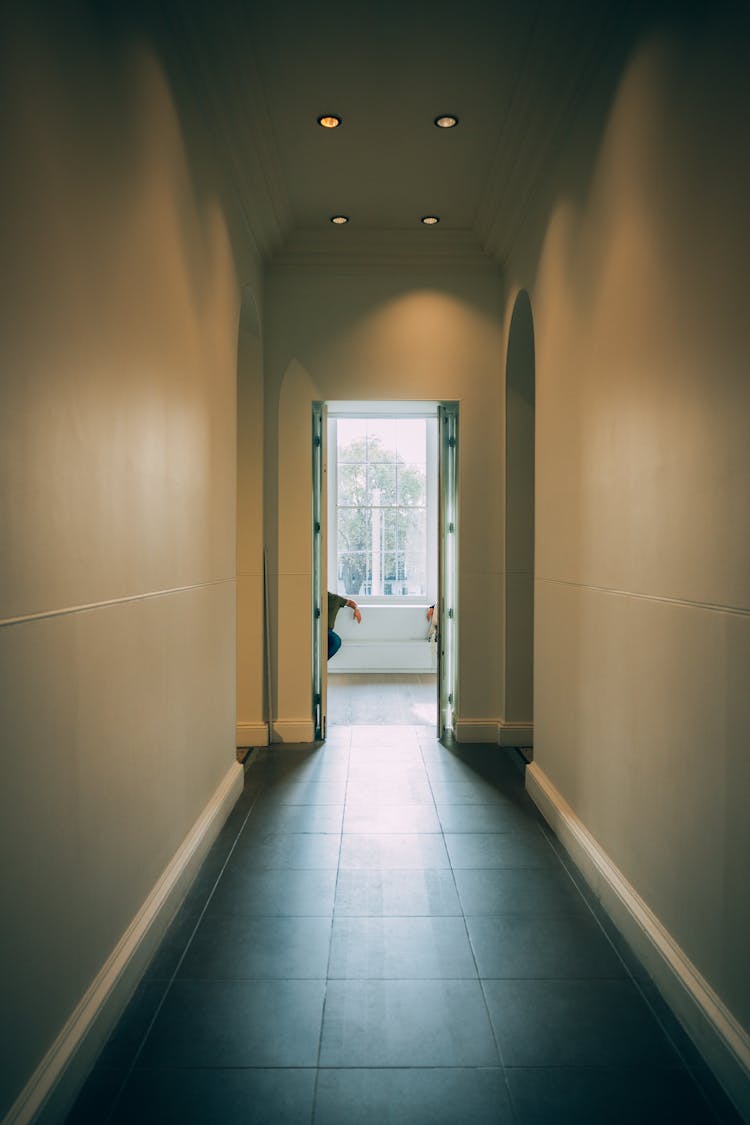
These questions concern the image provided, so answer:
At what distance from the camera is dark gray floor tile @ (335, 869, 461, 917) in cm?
268

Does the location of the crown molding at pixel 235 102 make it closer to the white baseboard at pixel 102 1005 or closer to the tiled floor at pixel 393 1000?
the white baseboard at pixel 102 1005

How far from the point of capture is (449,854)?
126 inches

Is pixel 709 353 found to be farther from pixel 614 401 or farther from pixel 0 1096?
pixel 0 1096

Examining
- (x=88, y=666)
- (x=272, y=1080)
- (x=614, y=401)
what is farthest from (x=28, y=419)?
(x=614, y=401)

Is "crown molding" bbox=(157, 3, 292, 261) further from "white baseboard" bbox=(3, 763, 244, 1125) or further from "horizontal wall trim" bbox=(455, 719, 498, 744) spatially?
"horizontal wall trim" bbox=(455, 719, 498, 744)

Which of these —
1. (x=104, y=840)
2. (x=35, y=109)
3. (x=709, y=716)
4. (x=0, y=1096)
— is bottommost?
(x=0, y=1096)

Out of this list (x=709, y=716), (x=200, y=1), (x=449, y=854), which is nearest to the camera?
(x=709, y=716)

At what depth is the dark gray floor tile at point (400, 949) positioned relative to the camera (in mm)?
2281

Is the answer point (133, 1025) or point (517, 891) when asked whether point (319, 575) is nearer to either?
point (517, 891)

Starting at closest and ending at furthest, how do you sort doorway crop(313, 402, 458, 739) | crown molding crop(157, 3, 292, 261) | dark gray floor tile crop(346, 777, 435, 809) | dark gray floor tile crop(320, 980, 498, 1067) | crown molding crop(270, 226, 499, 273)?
dark gray floor tile crop(320, 980, 498, 1067), crown molding crop(157, 3, 292, 261), dark gray floor tile crop(346, 777, 435, 809), crown molding crop(270, 226, 499, 273), doorway crop(313, 402, 458, 739)

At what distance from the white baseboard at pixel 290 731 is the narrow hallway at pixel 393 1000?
5.00ft

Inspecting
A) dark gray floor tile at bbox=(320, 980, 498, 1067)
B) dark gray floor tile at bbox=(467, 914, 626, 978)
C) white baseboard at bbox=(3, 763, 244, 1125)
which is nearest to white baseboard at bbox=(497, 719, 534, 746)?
dark gray floor tile at bbox=(467, 914, 626, 978)

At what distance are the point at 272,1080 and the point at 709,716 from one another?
1361mm

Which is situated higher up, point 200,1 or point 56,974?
point 200,1
